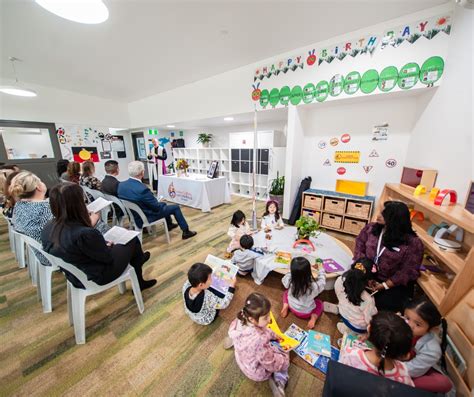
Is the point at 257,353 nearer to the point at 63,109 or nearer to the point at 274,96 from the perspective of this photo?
the point at 274,96

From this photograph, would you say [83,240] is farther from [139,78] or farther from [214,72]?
[139,78]

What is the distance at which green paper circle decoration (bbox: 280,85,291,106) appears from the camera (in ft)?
10.3

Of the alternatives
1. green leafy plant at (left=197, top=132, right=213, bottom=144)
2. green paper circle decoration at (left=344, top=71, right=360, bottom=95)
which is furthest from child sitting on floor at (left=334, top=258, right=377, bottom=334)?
green leafy plant at (left=197, top=132, right=213, bottom=144)

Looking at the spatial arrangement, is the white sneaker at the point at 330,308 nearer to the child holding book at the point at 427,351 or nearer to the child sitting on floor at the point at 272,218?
the child holding book at the point at 427,351

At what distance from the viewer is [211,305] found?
1578 millimetres

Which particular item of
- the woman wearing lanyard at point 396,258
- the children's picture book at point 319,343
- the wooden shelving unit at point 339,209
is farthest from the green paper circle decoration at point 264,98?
the children's picture book at point 319,343

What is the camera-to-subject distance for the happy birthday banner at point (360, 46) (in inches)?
81.8

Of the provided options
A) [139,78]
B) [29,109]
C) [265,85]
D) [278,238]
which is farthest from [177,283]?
[29,109]

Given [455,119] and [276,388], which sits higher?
[455,119]

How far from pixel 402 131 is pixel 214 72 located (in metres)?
3.61

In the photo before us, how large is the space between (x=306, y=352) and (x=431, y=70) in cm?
331

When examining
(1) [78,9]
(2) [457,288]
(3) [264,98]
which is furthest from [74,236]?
(3) [264,98]

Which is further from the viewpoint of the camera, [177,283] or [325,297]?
[177,283]

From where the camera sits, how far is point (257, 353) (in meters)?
1.08
